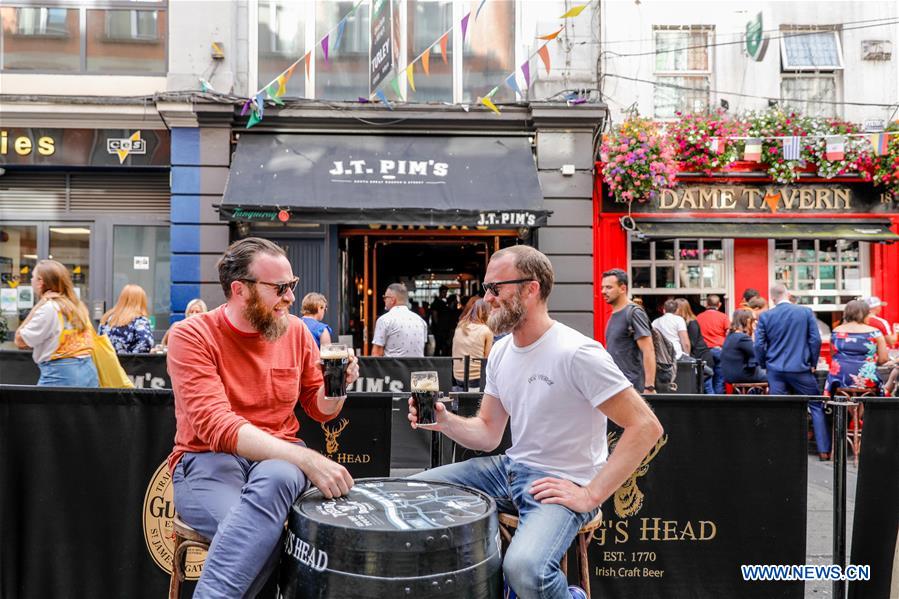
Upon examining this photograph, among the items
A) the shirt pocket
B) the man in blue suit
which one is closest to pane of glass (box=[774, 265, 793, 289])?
the man in blue suit

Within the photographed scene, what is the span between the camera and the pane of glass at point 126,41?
423 inches

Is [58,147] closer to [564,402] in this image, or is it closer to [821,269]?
[564,402]

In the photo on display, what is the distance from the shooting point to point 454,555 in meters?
2.15

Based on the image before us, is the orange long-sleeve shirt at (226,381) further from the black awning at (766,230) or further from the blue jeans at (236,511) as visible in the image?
the black awning at (766,230)

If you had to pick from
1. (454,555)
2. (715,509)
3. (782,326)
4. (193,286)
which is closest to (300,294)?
(193,286)

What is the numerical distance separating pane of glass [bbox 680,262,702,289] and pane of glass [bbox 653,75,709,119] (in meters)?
2.68

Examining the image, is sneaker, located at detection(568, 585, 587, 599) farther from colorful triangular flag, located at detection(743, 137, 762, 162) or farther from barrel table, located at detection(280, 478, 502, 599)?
colorful triangular flag, located at detection(743, 137, 762, 162)

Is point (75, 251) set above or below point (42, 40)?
below

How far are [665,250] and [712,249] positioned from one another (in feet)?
2.74

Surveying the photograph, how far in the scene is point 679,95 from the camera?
37.7 ft

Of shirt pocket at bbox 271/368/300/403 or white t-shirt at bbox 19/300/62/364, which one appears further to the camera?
white t-shirt at bbox 19/300/62/364

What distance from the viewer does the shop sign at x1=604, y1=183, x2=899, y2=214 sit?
438 inches

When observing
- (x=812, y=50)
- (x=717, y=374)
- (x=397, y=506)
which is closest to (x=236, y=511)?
(x=397, y=506)

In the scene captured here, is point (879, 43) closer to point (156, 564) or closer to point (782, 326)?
point (782, 326)
